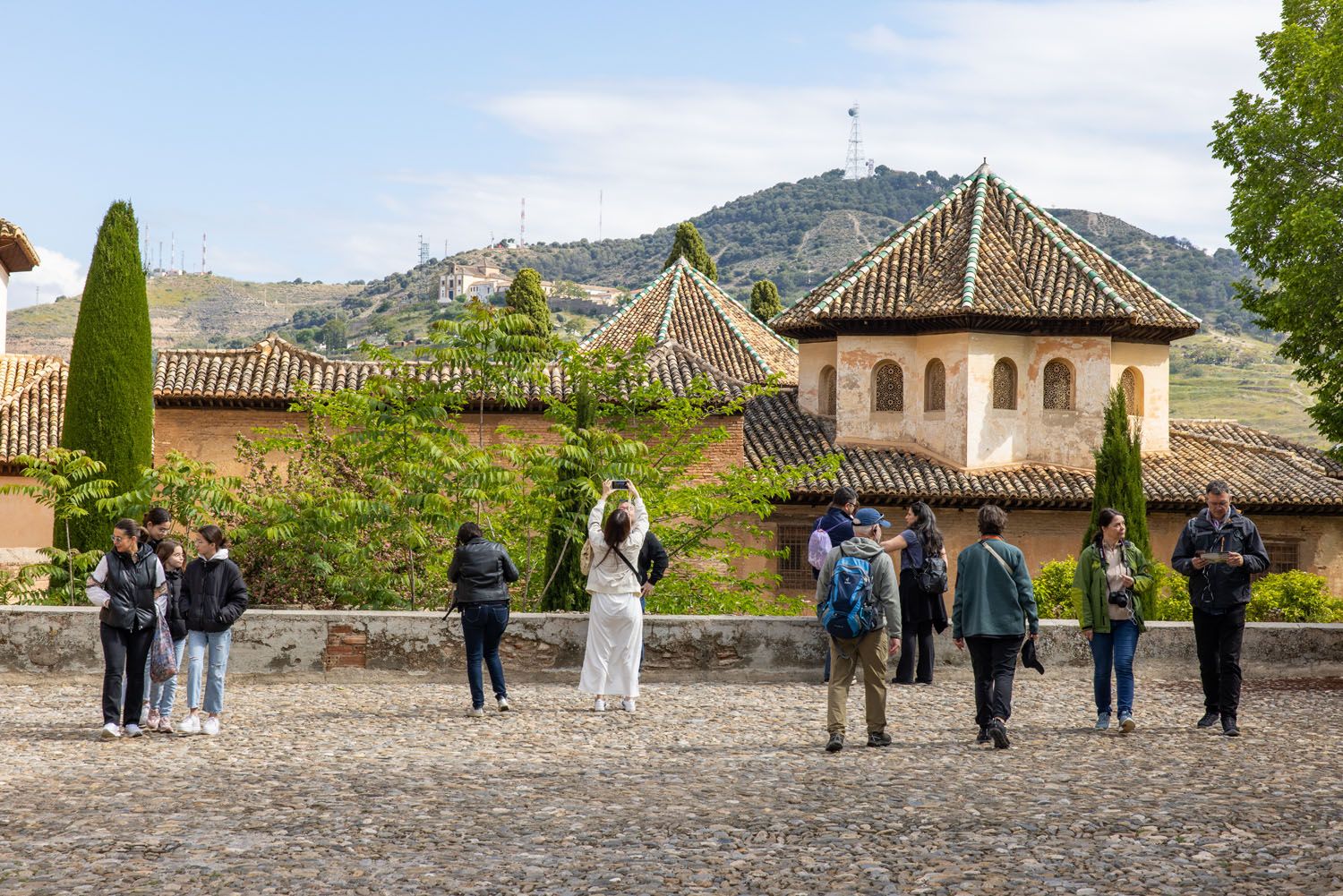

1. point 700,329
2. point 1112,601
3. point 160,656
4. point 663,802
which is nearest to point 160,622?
point 160,656

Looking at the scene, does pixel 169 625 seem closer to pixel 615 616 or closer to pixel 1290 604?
pixel 615 616

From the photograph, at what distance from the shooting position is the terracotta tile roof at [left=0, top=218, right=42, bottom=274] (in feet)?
120

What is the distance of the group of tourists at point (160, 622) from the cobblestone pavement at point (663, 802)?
0.34 meters

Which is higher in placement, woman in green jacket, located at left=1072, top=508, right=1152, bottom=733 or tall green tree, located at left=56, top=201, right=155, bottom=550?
tall green tree, located at left=56, top=201, right=155, bottom=550

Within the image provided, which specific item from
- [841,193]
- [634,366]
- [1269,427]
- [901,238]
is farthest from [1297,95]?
[841,193]

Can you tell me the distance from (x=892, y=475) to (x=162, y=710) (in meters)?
21.2

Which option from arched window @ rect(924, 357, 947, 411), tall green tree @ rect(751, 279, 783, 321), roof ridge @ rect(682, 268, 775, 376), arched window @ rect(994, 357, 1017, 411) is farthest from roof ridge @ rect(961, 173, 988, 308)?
tall green tree @ rect(751, 279, 783, 321)

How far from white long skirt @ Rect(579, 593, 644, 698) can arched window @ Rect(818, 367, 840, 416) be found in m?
21.8

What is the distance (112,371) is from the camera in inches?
801

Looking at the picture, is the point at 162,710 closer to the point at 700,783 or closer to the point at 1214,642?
the point at 700,783

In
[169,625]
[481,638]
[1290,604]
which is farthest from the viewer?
[1290,604]

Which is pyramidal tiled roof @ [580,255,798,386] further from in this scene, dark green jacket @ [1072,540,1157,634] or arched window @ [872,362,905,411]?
dark green jacket @ [1072,540,1157,634]

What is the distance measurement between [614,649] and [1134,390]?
23164 mm

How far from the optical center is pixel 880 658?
9523 mm
